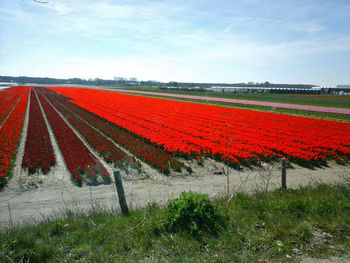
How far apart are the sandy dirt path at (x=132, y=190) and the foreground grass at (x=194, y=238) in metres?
1.41

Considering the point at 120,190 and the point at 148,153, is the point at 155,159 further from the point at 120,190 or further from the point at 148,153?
the point at 120,190

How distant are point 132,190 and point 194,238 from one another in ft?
16.9

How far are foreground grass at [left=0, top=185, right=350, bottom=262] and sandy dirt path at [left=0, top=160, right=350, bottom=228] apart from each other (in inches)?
55.5

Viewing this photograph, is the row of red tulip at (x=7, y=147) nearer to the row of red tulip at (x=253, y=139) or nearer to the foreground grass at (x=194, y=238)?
the foreground grass at (x=194, y=238)

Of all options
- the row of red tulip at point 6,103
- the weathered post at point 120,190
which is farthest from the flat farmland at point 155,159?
the row of red tulip at point 6,103

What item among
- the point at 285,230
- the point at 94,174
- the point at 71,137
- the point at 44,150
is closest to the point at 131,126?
the point at 71,137

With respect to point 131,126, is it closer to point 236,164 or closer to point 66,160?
point 66,160

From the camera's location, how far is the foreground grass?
4344 mm

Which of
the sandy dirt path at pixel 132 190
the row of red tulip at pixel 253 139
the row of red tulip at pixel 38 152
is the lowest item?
the sandy dirt path at pixel 132 190

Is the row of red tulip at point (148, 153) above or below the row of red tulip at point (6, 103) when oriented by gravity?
below

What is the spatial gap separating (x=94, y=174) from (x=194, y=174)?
474 centimetres

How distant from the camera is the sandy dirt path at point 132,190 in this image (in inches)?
311

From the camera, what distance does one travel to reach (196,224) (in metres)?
5.11

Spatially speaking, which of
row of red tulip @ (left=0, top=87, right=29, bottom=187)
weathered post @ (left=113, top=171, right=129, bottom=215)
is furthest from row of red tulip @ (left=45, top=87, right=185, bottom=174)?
row of red tulip @ (left=0, top=87, right=29, bottom=187)
